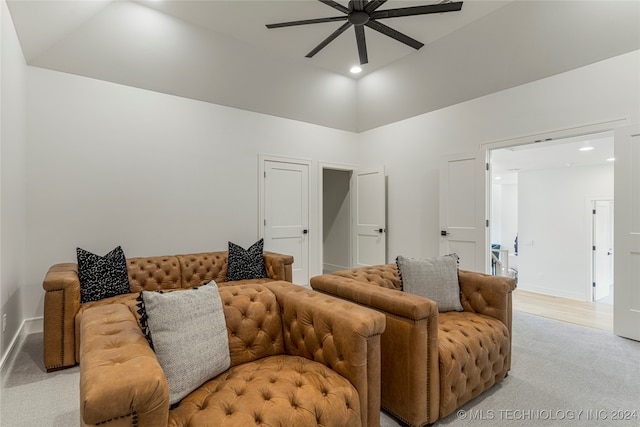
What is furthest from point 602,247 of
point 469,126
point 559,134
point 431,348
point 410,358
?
point 410,358

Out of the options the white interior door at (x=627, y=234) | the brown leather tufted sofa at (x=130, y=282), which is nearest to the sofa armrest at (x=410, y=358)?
the brown leather tufted sofa at (x=130, y=282)

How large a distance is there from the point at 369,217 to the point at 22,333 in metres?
4.86

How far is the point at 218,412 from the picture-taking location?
1.24 metres

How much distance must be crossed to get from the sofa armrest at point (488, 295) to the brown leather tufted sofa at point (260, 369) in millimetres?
1321

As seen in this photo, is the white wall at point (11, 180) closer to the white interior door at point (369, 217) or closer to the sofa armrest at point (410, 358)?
the sofa armrest at point (410, 358)

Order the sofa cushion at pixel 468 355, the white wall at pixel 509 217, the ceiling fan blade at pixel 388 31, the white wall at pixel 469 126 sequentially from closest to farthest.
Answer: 1. the sofa cushion at pixel 468 355
2. the ceiling fan blade at pixel 388 31
3. the white wall at pixel 469 126
4. the white wall at pixel 509 217

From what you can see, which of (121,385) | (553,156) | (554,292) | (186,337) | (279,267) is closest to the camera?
(121,385)

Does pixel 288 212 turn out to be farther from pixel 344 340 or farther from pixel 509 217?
pixel 509 217

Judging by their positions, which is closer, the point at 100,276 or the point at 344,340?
the point at 344,340

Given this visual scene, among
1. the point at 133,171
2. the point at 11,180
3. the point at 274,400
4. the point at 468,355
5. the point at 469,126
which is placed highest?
the point at 469,126

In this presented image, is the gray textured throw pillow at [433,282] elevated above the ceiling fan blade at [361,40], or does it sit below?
below

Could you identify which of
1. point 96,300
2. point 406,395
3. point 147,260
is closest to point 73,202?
point 147,260

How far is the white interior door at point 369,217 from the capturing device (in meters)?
5.54

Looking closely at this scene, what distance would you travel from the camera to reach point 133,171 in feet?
12.6
